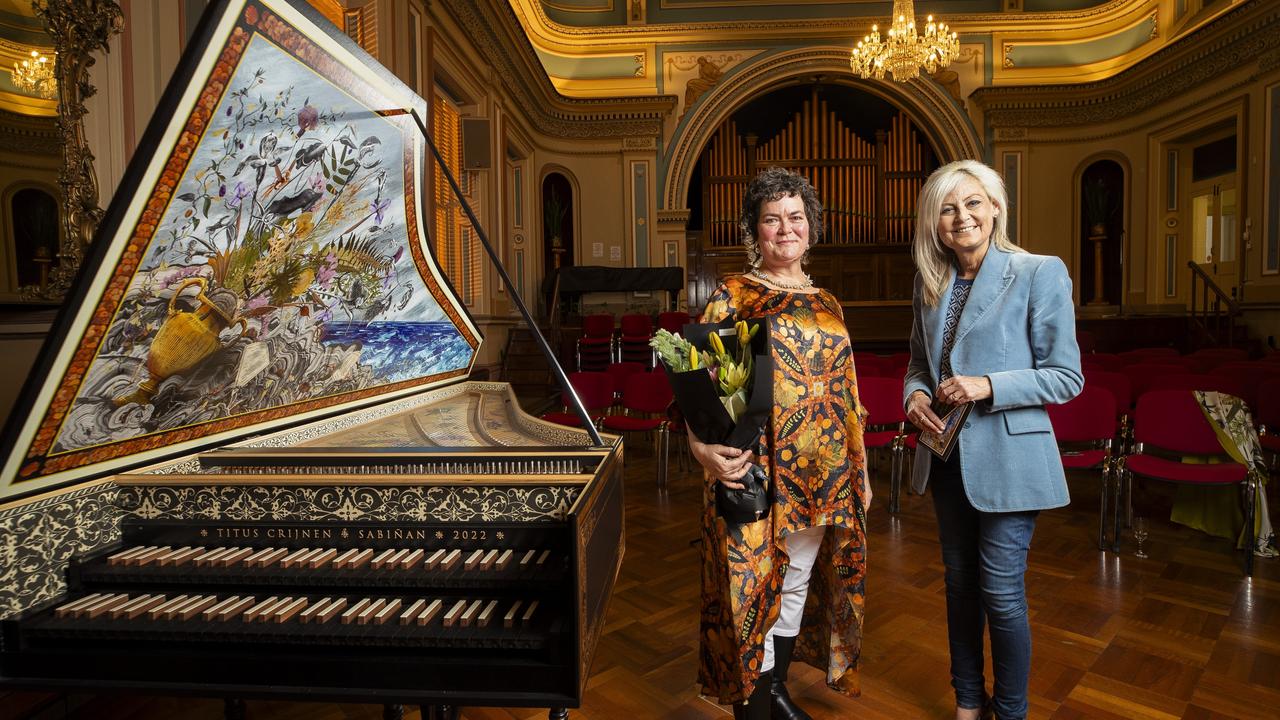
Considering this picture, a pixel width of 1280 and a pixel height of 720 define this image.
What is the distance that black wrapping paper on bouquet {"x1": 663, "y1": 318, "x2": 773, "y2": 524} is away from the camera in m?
1.30

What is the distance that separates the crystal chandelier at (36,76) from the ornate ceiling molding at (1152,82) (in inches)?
415

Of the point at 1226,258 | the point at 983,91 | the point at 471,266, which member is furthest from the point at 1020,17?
the point at 471,266

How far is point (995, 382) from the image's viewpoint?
146 cm

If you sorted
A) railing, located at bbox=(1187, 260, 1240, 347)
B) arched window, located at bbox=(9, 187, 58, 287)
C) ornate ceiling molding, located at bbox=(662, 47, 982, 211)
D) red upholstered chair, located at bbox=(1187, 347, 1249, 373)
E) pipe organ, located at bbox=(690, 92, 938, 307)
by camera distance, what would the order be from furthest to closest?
pipe organ, located at bbox=(690, 92, 938, 307) < ornate ceiling molding, located at bbox=(662, 47, 982, 211) < railing, located at bbox=(1187, 260, 1240, 347) < red upholstered chair, located at bbox=(1187, 347, 1249, 373) < arched window, located at bbox=(9, 187, 58, 287)

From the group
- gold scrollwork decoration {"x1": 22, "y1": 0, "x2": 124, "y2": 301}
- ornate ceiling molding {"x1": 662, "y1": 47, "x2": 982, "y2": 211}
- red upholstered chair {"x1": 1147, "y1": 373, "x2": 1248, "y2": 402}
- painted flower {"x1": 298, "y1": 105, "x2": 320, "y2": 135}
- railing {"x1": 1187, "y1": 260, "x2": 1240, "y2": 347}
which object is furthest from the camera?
ornate ceiling molding {"x1": 662, "y1": 47, "x2": 982, "y2": 211}

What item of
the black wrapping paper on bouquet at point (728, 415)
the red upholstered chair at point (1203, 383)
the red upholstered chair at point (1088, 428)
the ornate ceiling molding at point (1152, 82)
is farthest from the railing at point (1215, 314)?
the black wrapping paper on bouquet at point (728, 415)

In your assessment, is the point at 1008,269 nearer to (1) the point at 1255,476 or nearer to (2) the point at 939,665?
(2) the point at 939,665

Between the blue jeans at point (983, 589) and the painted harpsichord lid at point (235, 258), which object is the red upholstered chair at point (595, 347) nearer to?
the painted harpsichord lid at point (235, 258)

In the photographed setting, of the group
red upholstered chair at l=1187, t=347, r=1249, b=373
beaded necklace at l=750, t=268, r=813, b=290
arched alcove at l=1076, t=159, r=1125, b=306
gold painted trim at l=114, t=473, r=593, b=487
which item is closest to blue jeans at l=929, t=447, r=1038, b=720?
beaded necklace at l=750, t=268, r=813, b=290

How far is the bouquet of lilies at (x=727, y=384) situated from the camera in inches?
51.2

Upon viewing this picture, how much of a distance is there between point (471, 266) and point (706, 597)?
608 centimetres

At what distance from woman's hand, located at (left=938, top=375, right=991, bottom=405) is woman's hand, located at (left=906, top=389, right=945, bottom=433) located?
0.37ft

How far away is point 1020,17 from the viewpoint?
10.3 meters

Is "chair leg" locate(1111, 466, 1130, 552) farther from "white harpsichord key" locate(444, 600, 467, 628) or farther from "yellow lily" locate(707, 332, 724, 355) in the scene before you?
"white harpsichord key" locate(444, 600, 467, 628)
